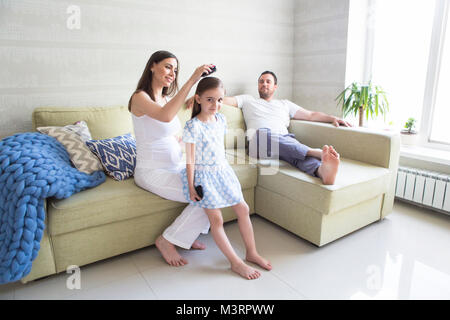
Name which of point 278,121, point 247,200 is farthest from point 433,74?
point 247,200

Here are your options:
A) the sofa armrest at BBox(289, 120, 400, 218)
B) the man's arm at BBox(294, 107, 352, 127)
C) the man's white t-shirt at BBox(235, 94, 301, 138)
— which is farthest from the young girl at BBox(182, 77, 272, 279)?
the man's arm at BBox(294, 107, 352, 127)

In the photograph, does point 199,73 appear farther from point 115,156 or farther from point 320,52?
point 320,52

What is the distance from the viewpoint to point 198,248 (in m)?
2.09

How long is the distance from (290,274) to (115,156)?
130 cm

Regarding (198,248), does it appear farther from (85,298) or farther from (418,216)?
(418,216)

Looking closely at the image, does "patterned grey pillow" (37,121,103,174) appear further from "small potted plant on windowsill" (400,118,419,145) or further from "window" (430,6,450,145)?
"window" (430,6,450,145)

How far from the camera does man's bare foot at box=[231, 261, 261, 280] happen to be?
69.8 inches

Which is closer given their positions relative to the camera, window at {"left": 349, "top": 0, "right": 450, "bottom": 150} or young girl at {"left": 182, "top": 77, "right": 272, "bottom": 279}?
young girl at {"left": 182, "top": 77, "right": 272, "bottom": 279}

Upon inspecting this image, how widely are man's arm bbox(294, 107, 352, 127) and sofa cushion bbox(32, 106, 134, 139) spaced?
5.07ft

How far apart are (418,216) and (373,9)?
6.53ft

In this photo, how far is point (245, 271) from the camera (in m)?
1.79

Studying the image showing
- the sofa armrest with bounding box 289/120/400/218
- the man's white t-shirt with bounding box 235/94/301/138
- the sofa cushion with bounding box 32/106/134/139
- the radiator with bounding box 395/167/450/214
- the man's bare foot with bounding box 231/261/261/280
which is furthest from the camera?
the man's white t-shirt with bounding box 235/94/301/138
